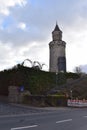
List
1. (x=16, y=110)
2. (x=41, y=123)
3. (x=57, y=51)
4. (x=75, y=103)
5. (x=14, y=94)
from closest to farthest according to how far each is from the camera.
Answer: (x=41, y=123) → (x=16, y=110) → (x=75, y=103) → (x=14, y=94) → (x=57, y=51)

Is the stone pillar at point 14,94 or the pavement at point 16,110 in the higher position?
the stone pillar at point 14,94

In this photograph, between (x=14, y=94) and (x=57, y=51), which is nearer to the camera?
(x=14, y=94)

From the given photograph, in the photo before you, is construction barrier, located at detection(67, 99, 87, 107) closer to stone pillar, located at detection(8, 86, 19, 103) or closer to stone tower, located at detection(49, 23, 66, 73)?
stone pillar, located at detection(8, 86, 19, 103)

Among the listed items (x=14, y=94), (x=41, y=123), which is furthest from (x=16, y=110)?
Result: (x=14, y=94)

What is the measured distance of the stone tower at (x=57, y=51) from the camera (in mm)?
117088

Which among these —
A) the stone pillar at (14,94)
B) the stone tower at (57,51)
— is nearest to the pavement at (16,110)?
the stone pillar at (14,94)

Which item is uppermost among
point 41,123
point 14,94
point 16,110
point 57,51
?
point 57,51

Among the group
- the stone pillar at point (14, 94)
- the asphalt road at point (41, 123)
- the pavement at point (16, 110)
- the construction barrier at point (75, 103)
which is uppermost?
the stone pillar at point (14, 94)

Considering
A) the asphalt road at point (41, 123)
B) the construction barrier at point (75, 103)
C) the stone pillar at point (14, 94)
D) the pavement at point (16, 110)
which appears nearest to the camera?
the asphalt road at point (41, 123)

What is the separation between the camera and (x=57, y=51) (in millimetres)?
122250

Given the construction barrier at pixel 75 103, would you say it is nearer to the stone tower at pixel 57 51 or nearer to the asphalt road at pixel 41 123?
the asphalt road at pixel 41 123

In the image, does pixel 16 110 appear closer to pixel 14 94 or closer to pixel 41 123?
pixel 41 123

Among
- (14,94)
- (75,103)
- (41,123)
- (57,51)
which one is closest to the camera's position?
(41,123)

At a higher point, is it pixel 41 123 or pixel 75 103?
pixel 75 103
